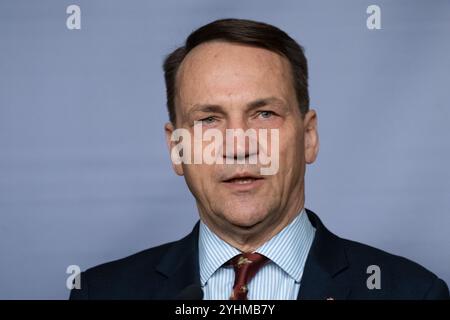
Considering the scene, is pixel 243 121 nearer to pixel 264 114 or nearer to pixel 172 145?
pixel 264 114

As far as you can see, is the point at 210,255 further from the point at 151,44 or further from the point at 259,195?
the point at 151,44

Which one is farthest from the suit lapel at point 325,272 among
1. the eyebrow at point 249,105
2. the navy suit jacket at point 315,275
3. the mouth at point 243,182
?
the eyebrow at point 249,105

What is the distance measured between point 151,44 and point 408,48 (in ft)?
2.60

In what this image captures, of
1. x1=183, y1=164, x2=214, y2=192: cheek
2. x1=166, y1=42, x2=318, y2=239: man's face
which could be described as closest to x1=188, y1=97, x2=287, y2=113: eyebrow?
x1=166, y1=42, x2=318, y2=239: man's face

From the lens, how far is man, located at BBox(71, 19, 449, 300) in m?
2.19

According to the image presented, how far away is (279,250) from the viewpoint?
2.25m

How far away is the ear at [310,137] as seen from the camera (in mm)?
2377

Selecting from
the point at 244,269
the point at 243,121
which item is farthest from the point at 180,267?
the point at 243,121

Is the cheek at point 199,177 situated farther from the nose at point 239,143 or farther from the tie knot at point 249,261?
the tie knot at point 249,261

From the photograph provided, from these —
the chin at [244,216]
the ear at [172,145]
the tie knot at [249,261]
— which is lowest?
the tie knot at [249,261]

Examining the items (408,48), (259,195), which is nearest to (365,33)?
(408,48)

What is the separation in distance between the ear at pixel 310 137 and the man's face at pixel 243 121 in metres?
0.05

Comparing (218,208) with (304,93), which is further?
(304,93)

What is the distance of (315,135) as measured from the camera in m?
2.42
